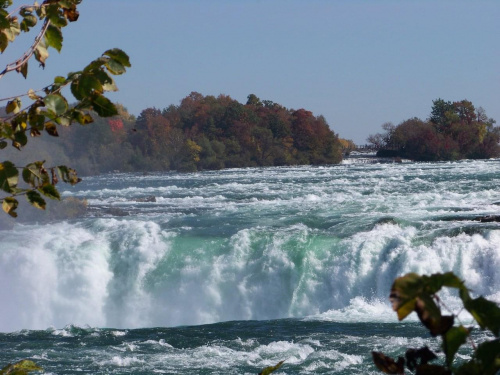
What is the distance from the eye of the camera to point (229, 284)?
1460 centimetres

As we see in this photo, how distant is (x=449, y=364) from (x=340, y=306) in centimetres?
1231

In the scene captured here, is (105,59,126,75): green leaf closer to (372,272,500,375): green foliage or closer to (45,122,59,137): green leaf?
(45,122,59,137): green leaf

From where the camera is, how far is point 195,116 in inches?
2495

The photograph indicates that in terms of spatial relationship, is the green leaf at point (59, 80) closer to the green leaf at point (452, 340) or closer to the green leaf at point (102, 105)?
the green leaf at point (102, 105)

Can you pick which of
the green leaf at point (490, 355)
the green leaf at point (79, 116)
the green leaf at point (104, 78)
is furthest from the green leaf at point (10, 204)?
the green leaf at point (490, 355)

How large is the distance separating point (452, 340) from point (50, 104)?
112 centimetres

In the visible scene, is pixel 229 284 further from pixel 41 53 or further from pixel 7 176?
pixel 7 176

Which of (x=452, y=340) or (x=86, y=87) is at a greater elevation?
(x=86, y=87)

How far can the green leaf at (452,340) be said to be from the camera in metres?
1.34

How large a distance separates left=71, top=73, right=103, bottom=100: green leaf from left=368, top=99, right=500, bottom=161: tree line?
5480 cm

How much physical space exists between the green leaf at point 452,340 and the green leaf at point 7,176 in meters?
1.16

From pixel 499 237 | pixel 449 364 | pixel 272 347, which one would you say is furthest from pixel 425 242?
pixel 449 364

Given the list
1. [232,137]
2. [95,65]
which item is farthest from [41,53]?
[232,137]

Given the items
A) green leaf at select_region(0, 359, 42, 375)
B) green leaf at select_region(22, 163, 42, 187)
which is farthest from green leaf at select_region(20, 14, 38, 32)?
green leaf at select_region(0, 359, 42, 375)
